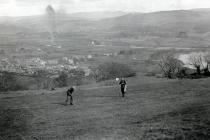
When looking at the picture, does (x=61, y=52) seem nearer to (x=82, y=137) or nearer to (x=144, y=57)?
(x=144, y=57)

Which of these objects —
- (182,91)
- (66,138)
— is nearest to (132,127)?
(66,138)

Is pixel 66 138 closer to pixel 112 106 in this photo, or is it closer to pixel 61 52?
pixel 112 106

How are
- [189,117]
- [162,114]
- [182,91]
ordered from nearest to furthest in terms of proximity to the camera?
[189,117]
[162,114]
[182,91]

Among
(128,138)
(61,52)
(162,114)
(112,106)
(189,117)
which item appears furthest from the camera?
(61,52)

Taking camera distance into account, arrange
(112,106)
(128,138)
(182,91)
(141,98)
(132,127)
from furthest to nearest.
→ (182,91)
(141,98)
(112,106)
(132,127)
(128,138)

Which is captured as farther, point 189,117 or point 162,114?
point 162,114

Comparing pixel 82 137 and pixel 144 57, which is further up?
pixel 144 57

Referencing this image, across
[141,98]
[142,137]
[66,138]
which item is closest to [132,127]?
[142,137]
